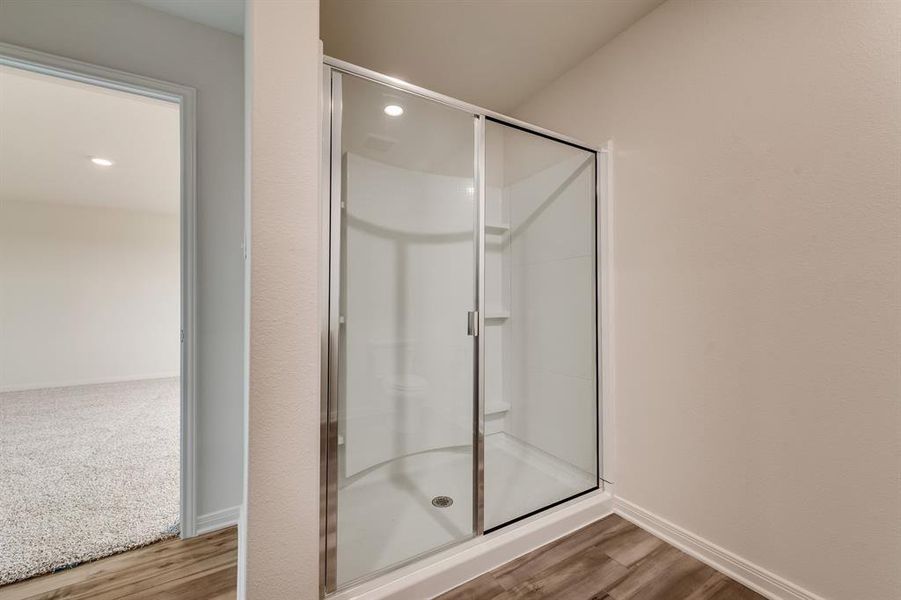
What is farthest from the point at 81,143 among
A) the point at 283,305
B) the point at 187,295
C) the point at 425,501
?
the point at 425,501

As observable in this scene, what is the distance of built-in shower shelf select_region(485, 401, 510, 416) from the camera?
2.14 metres

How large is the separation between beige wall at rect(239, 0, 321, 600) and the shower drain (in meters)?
0.71

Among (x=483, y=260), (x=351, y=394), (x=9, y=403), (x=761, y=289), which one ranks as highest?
(x=483, y=260)

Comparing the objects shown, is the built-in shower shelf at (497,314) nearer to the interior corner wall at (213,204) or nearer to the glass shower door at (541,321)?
the glass shower door at (541,321)

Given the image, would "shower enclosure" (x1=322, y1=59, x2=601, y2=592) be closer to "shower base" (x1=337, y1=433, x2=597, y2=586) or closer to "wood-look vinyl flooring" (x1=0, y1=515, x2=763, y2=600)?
"shower base" (x1=337, y1=433, x2=597, y2=586)

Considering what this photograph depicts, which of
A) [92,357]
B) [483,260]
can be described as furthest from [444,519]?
[92,357]

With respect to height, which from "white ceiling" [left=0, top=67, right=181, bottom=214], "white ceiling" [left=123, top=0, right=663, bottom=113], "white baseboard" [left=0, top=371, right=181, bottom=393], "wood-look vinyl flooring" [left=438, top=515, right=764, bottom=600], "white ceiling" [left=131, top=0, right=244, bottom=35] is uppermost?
"white ceiling" [left=123, top=0, right=663, bottom=113]

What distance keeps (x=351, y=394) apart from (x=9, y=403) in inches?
210

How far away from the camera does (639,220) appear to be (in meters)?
1.80

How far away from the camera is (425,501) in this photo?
1.69m

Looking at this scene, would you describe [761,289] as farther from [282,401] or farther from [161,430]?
[161,430]

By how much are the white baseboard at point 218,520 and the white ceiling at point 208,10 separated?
2.37 m

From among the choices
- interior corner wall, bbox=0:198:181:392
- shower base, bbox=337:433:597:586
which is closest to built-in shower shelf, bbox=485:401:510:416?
shower base, bbox=337:433:597:586

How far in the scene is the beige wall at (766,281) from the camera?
113 centimetres
